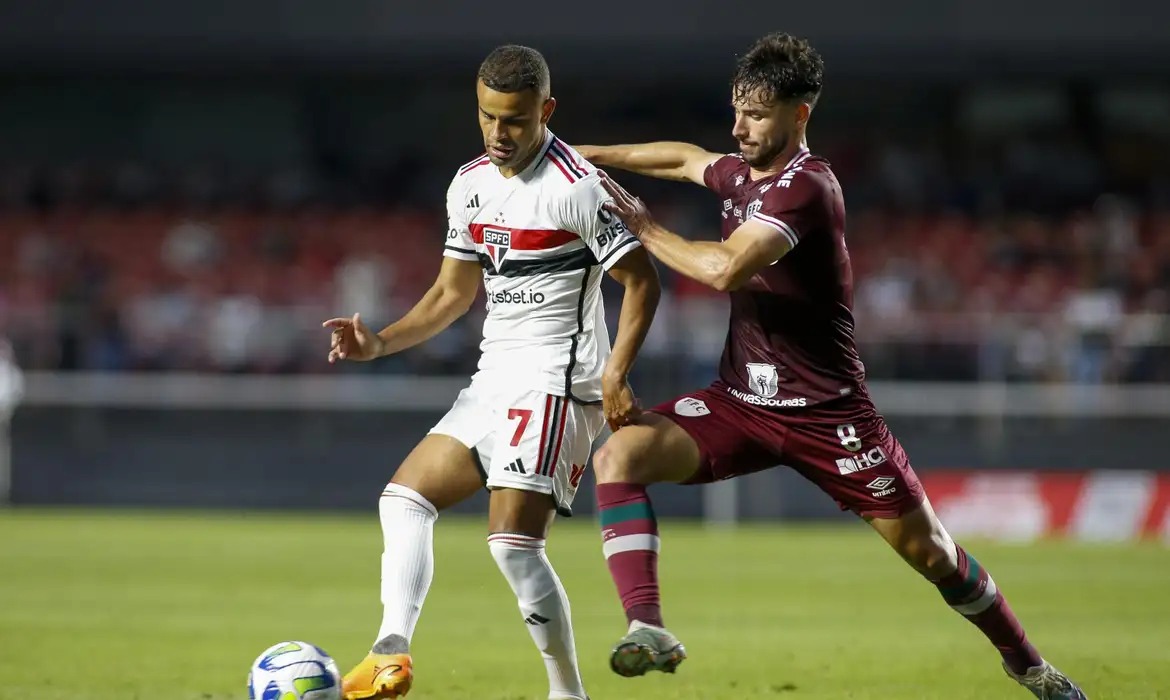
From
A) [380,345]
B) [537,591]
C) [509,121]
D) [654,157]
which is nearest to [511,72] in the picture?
[509,121]

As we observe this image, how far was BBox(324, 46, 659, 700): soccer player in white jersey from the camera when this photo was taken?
219 inches

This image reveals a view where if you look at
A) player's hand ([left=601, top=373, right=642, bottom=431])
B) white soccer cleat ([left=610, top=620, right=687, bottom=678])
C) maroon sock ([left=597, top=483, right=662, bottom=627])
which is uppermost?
player's hand ([left=601, top=373, right=642, bottom=431])

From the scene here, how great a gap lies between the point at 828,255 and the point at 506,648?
11.6ft

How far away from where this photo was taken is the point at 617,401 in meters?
5.46

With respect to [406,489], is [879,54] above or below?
above

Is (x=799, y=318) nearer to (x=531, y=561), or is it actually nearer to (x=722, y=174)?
(x=722, y=174)

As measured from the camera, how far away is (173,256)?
75.0 feet

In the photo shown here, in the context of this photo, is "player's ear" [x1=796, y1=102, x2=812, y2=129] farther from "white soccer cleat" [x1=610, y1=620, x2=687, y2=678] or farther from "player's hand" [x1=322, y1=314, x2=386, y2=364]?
"white soccer cleat" [x1=610, y1=620, x2=687, y2=678]

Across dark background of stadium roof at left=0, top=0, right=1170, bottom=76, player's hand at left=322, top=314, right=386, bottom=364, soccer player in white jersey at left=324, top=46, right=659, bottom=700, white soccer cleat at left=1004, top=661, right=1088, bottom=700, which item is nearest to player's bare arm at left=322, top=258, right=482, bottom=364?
player's hand at left=322, top=314, right=386, bottom=364

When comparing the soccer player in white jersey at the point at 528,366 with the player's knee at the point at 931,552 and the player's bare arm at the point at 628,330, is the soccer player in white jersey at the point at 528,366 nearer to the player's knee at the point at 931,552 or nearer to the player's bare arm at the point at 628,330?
the player's bare arm at the point at 628,330

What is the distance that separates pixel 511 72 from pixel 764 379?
1387 millimetres

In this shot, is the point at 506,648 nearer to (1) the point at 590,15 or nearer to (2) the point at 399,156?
(1) the point at 590,15

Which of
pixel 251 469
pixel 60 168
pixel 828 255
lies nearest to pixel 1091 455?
pixel 251 469

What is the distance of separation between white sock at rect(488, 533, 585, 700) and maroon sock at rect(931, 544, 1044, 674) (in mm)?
1363
